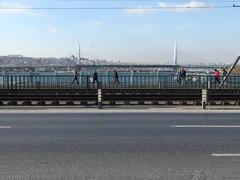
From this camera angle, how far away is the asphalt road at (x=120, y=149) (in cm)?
727

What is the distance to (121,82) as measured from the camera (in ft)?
97.2

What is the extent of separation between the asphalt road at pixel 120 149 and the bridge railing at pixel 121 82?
45.2ft

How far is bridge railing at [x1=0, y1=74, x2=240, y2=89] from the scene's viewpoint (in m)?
28.0

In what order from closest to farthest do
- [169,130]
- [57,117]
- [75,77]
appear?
[169,130], [57,117], [75,77]

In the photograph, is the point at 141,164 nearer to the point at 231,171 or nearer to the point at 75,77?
the point at 231,171

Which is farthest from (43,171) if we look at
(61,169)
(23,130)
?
(23,130)

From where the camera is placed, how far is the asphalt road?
7.27 metres

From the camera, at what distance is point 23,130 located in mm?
12219

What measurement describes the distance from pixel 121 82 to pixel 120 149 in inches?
805

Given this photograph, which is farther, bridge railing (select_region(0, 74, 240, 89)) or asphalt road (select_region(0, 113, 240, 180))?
bridge railing (select_region(0, 74, 240, 89))

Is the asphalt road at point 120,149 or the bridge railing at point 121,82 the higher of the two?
the bridge railing at point 121,82

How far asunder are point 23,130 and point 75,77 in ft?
55.5

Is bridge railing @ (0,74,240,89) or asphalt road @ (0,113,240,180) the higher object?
bridge railing @ (0,74,240,89)

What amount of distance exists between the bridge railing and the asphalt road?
1376 centimetres
